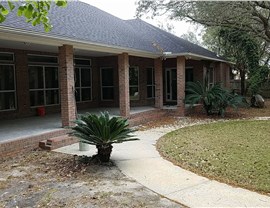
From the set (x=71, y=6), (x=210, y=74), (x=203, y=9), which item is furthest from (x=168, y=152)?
(x=210, y=74)

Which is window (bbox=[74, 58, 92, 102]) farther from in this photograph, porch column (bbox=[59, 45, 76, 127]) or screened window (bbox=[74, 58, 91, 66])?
porch column (bbox=[59, 45, 76, 127])

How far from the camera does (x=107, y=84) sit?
17.7m

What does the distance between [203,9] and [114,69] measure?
5773mm

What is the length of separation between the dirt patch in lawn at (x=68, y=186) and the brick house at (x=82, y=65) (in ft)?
10.7

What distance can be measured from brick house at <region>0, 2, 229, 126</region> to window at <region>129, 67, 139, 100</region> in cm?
6

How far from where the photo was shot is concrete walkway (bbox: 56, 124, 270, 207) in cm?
473

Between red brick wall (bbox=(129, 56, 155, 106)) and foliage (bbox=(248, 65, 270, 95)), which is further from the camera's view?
foliage (bbox=(248, 65, 270, 95))

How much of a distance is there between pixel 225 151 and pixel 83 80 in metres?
10.1

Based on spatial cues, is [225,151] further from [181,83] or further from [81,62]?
[81,62]

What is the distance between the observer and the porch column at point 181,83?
15539mm

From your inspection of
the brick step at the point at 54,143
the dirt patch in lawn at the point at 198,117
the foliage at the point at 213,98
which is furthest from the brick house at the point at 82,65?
the brick step at the point at 54,143

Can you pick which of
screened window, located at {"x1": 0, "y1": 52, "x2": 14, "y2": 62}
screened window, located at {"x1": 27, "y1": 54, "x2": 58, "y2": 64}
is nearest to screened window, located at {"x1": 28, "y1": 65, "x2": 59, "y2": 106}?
screened window, located at {"x1": 27, "y1": 54, "x2": 58, "y2": 64}

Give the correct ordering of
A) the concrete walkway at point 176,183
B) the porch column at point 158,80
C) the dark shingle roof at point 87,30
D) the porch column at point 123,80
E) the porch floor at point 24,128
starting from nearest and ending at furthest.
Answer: the concrete walkway at point 176,183 < the porch floor at point 24,128 < the dark shingle roof at point 87,30 < the porch column at point 123,80 < the porch column at point 158,80

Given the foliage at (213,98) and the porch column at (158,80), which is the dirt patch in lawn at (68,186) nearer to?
the foliage at (213,98)
